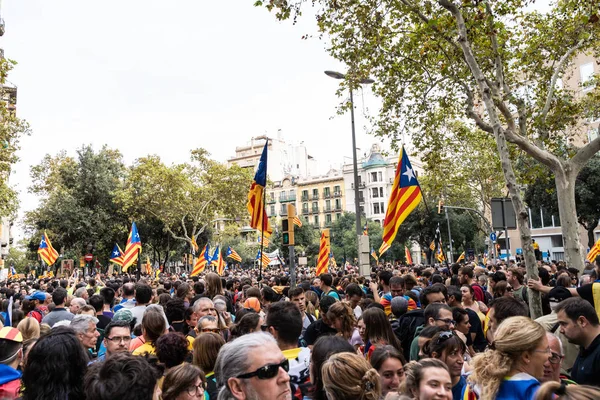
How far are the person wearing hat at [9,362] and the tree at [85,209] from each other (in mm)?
36288

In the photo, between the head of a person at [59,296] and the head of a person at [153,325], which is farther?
the head of a person at [59,296]

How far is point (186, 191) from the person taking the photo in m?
39.7

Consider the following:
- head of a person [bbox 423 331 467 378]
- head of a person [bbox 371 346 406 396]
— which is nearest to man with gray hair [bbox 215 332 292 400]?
head of a person [bbox 371 346 406 396]

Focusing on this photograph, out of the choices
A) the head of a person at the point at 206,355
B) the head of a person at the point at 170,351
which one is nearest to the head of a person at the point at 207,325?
the head of a person at the point at 206,355

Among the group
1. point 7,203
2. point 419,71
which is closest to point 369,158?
point 7,203

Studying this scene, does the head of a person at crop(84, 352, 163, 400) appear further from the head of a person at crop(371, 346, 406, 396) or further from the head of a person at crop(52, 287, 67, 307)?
the head of a person at crop(52, 287, 67, 307)

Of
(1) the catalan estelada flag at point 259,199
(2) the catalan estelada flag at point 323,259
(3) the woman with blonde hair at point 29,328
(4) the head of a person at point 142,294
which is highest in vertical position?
(1) the catalan estelada flag at point 259,199

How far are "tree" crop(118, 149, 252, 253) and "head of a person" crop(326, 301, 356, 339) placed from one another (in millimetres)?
33862

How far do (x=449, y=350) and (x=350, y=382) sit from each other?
1.23m

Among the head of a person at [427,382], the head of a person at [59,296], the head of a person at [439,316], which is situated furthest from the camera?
the head of a person at [59,296]

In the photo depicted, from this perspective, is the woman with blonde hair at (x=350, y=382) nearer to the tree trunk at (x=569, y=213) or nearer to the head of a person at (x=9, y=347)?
the head of a person at (x=9, y=347)

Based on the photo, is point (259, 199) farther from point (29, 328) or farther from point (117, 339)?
point (117, 339)

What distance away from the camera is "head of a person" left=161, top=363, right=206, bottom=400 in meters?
3.54

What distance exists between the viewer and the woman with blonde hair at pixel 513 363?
3.13 metres
